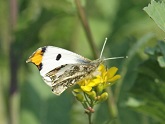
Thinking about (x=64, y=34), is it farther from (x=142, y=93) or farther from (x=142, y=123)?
(x=142, y=93)

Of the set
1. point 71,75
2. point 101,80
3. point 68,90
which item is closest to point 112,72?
point 101,80

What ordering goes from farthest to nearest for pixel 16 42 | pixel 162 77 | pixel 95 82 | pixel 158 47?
pixel 16 42, pixel 162 77, pixel 158 47, pixel 95 82

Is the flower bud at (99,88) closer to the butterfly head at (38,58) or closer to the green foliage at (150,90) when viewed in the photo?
the butterfly head at (38,58)

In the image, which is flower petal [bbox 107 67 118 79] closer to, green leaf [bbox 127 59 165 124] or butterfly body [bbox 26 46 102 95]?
butterfly body [bbox 26 46 102 95]

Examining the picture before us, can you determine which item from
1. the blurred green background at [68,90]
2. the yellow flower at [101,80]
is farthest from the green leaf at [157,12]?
the blurred green background at [68,90]

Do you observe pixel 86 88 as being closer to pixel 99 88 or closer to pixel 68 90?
pixel 99 88

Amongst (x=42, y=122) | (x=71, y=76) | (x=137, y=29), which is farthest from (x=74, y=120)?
(x=71, y=76)

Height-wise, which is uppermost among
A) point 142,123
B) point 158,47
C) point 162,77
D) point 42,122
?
point 158,47
